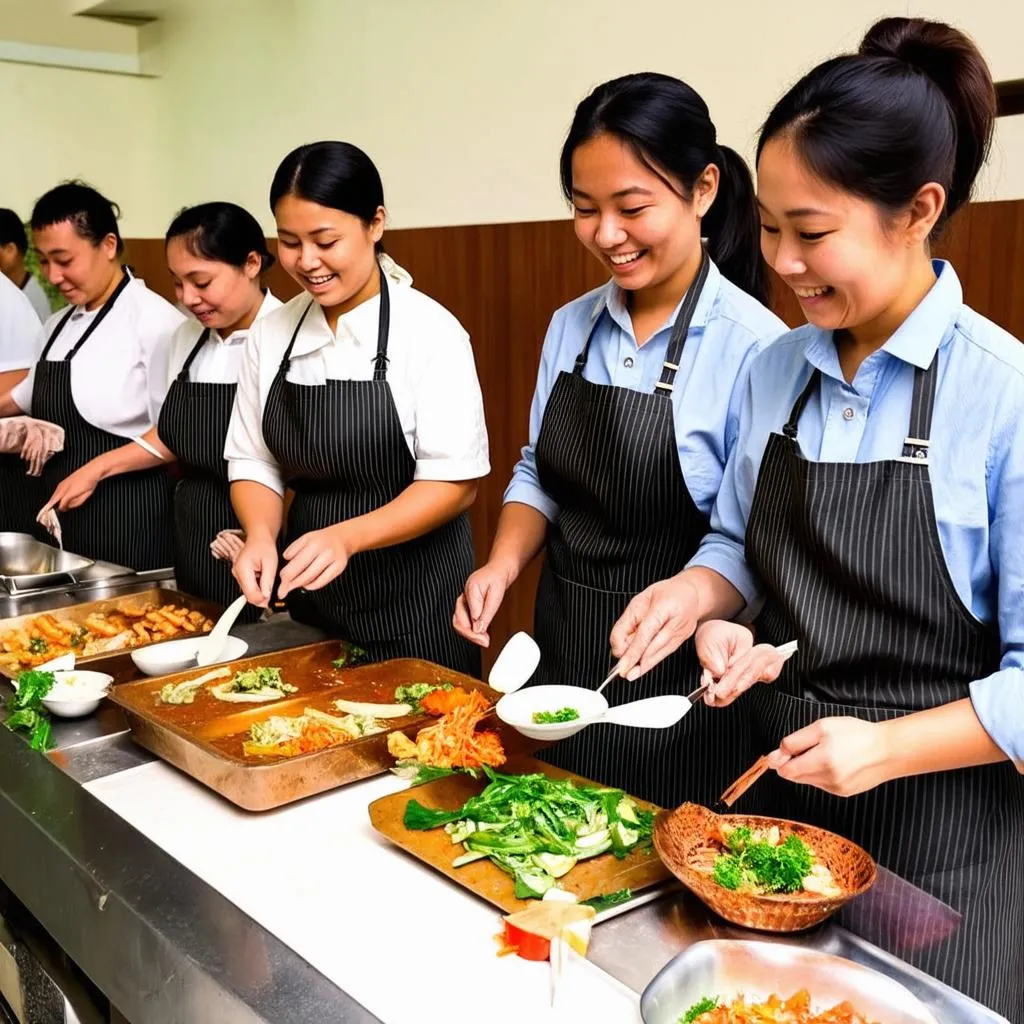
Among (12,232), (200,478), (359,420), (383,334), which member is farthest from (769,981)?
(12,232)

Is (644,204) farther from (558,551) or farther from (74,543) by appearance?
(74,543)

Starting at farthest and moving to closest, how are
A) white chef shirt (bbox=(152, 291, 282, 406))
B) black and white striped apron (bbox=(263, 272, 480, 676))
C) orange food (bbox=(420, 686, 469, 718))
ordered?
white chef shirt (bbox=(152, 291, 282, 406)) < black and white striped apron (bbox=(263, 272, 480, 676)) < orange food (bbox=(420, 686, 469, 718))

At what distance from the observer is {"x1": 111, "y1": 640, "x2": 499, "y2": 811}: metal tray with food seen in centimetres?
169

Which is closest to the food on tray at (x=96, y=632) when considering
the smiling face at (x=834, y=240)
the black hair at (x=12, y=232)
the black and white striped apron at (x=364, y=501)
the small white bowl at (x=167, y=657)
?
the small white bowl at (x=167, y=657)

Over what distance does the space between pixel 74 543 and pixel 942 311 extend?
2.86 meters

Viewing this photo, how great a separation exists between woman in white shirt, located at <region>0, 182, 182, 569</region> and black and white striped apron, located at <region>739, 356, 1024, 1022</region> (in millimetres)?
2416

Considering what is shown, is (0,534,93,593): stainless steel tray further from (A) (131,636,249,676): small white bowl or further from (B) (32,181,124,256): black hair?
(B) (32,181,124,256): black hair

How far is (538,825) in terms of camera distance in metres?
1.51

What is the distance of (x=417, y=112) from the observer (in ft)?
15.0

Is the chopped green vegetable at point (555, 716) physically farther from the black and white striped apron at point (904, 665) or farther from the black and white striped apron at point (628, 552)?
the black and white striped apron at point (628, 552)

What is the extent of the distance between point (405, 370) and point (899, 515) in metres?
1.30

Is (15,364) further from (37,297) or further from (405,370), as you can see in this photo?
(405,370)

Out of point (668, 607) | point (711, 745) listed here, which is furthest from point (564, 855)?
point (711, 745)

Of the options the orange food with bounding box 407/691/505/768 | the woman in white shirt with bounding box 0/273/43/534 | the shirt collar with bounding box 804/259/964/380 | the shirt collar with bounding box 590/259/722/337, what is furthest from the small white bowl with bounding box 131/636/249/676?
the woman in white shirt with bounding box 0/273/43/534
